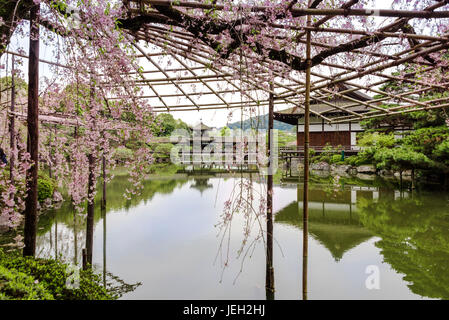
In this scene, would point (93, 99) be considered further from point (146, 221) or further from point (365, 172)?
point (365, 172)

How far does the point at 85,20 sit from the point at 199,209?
25.6ft

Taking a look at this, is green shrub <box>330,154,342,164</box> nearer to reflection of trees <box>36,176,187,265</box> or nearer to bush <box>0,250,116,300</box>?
reflection of trees <box>36,176,187,265</box>

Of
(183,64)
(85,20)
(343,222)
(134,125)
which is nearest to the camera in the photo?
(85,20)

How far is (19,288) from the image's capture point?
1354 mm

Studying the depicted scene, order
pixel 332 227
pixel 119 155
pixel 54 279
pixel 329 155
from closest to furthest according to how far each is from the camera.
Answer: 1. pixel 54 279
2. pixel 332 227
3. pixel 119 155
4. pixel 329 155

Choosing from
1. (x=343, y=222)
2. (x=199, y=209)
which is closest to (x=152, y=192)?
(x=199, y=209)

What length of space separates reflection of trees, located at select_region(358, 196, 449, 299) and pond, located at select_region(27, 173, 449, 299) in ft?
0.06

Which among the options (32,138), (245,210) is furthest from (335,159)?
(32,138)

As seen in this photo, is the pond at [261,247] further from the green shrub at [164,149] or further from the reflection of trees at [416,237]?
the green shrub at [164,149]

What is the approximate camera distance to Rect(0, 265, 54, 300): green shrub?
1.32 metres

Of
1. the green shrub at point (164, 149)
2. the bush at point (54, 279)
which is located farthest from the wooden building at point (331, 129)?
the bush at point (54, 279)

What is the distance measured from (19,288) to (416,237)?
7.21m

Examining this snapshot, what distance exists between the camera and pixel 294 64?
227 cm

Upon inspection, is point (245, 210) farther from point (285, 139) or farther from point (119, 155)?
point (285, 139)
